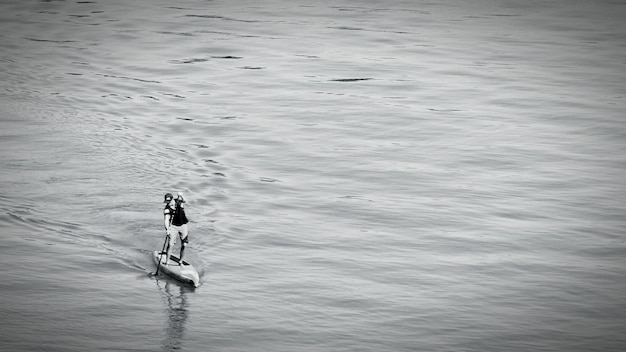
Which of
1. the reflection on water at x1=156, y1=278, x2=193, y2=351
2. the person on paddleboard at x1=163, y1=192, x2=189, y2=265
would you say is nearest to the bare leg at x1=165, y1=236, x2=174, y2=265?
the person on paddleboard at x1=163, y1=192, x2=189, y2=265

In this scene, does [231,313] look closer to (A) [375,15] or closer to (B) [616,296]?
(B) [616,296]

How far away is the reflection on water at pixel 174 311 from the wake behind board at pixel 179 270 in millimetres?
321

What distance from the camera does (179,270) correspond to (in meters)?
36.5

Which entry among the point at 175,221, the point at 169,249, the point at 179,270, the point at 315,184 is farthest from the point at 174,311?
the point at 315,184

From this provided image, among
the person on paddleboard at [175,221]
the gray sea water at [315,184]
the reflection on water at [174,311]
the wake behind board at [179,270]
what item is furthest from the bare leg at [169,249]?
Answer: the gray sea water at [315,184]

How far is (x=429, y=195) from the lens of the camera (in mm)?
50250

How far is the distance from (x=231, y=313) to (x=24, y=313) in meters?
7.29

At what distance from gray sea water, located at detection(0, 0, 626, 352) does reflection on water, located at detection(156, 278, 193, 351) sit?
0.10 metres

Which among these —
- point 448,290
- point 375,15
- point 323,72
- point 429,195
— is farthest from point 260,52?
point 448,290

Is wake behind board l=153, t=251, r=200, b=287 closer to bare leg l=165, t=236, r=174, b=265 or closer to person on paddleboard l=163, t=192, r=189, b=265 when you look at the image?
bare leg l=165, t=236, r=174, b=265

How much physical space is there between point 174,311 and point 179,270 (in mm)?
2655

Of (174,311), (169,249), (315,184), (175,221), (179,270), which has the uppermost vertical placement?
(315,184)

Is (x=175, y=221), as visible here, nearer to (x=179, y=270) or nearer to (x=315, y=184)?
(x=179, y=270)

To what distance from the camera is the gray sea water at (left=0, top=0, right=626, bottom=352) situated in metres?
34.4
